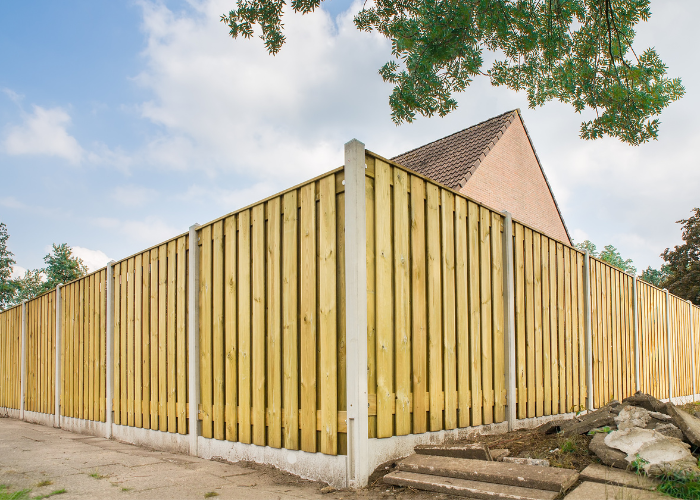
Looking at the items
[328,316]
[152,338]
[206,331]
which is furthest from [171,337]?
[328,316]

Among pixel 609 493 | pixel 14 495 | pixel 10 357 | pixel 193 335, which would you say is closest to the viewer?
pixel 609 493

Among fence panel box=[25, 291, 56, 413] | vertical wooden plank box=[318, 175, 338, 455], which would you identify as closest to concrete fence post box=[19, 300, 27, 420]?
fence panel box=[25, 291, 56, 413]

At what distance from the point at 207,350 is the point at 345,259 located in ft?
7.52

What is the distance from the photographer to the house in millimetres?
12430

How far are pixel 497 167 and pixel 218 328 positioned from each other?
990cm

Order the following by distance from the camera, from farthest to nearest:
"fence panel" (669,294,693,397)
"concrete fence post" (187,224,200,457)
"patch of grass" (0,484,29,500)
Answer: "fence panel" (669,294,693,397) < "concrete fence post" (187,224,200,457) < "patch of grass" (0,484,29,500)

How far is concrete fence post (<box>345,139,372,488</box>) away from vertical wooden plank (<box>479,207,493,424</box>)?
5.83ft

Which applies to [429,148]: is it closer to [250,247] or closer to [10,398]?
[250,247]

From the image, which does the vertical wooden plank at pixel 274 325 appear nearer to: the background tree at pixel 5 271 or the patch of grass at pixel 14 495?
the patch of grass at pixel 14 495

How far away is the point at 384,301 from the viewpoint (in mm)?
3945

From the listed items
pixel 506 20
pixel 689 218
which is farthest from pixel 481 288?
pixel 689 218

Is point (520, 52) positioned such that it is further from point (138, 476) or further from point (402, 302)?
point (138, 476)

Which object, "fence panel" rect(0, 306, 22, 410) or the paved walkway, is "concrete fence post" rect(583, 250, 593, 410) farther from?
→ "fence panel" rect(0, 306, 22, 410)

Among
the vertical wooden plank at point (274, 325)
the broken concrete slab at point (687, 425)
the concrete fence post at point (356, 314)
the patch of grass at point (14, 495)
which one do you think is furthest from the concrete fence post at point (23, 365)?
the broken concrete slab at point (687, 425)
